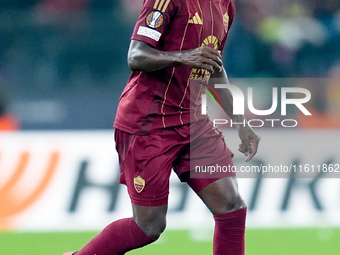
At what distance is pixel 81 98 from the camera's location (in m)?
4.76

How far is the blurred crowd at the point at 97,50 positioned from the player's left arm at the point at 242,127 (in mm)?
2018

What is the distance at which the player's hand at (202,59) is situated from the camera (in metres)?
2.29

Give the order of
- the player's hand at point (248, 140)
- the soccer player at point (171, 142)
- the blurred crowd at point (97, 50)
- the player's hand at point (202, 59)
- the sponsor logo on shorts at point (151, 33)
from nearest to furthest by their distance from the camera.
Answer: the player's hand at point (202, 59) < the sponsor logo on shorts at point (151, 33) < the soccer player at point (171, 142) < the player's hand at point (248, 140) < the blurred crowd at point (97, 50)

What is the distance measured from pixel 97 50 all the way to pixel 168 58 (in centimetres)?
263

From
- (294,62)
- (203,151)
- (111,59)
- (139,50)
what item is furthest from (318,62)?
(139,50)

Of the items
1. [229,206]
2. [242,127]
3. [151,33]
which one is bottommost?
[229,206]

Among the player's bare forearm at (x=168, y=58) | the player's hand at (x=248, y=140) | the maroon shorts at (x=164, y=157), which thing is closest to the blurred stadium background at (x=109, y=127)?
the player's hand at (x=248, y=140)

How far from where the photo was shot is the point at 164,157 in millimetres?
2586

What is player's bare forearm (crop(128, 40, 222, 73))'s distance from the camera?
230 centimetres

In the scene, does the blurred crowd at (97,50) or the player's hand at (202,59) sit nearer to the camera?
the player's hand at (202,59)

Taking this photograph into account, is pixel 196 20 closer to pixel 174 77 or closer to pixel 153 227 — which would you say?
pixel 174 77

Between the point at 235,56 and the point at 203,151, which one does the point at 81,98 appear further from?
the point at 203,151

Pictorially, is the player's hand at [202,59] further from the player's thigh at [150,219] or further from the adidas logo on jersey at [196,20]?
the player's thigh at [150,219]

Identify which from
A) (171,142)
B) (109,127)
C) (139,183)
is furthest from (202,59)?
(109,127)
